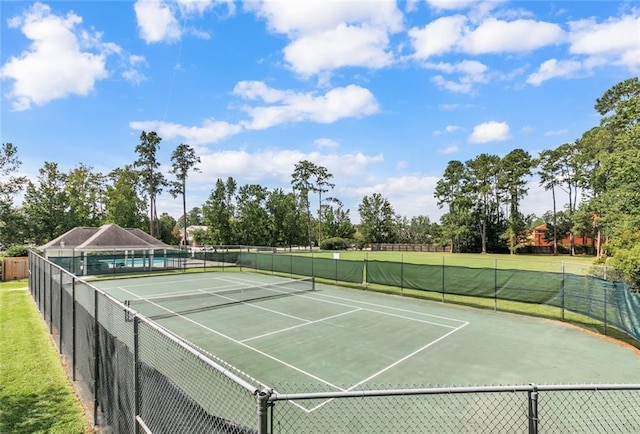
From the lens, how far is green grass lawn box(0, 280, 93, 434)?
5.59 meters

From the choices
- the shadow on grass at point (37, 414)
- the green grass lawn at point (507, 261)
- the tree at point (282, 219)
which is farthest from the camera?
the tree at point (282, 219)

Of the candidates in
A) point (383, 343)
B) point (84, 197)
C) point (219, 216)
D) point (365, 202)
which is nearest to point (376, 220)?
point (365, 202)

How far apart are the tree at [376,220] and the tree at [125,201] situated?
46268mm

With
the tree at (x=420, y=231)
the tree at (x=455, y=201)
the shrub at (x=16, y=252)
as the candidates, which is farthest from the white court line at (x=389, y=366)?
the tree at (x=420, y=231)

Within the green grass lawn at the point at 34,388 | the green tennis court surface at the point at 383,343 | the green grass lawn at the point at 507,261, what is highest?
the green grass lawn at the point at 34,388

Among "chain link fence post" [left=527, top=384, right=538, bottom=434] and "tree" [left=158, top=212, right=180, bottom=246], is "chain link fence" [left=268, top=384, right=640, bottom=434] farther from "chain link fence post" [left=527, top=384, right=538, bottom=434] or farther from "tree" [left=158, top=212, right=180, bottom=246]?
"tree" [left=158, top=212, right=180, bottom=246]

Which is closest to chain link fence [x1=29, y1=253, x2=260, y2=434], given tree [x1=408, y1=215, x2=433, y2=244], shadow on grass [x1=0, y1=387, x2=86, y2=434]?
shadow on grass [x1=0, y1=387, x2=86, y2=434]

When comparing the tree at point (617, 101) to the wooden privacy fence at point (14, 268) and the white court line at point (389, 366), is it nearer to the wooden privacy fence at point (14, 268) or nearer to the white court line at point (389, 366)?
the white court line at point (389, 366)

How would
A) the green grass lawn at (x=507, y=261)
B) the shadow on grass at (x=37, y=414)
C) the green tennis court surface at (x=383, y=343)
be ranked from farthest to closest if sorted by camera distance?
1. the green grass lawn at (x=507, y=261)
2. the green tennis court surface at (x=383, y=343)
3. the shadow on grass at (x=37, y=414)

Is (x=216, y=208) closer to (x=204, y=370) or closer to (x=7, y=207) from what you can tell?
(x=7, y=207)

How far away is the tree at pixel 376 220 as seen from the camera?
8206 centimetres

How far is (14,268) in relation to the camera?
83.7ft

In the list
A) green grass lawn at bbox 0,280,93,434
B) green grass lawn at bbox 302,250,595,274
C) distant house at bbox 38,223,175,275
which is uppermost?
distant house at bbox 38,223,175,275

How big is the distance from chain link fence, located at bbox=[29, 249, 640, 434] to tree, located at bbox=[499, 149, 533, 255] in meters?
64.5
